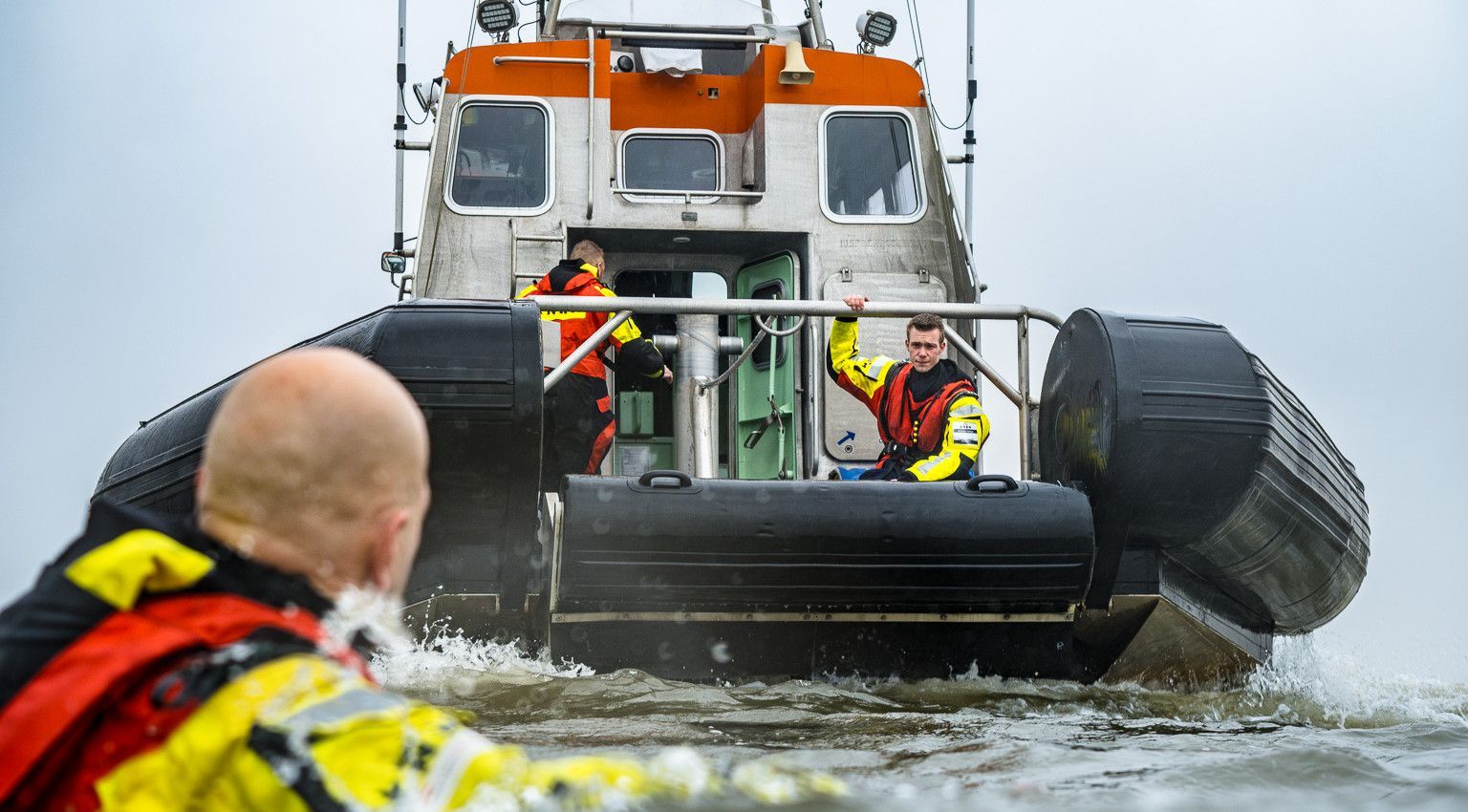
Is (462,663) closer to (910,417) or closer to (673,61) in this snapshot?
(910,417)

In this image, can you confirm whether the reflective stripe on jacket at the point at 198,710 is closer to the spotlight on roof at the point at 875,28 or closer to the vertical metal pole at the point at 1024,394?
the vertical metal pole at the point at 1024,394

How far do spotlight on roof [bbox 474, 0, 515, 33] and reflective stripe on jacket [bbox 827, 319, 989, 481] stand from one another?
2280 millimetres

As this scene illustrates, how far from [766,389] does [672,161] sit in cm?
109

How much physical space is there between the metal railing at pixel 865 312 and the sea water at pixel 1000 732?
82 cm

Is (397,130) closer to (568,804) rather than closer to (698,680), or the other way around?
(698,680)

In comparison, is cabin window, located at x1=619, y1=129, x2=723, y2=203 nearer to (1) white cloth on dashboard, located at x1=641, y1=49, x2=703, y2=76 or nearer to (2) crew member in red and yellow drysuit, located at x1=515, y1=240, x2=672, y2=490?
(1) white cloth on dashboard, located at x1=641, y1=49, x2=703, y2=76

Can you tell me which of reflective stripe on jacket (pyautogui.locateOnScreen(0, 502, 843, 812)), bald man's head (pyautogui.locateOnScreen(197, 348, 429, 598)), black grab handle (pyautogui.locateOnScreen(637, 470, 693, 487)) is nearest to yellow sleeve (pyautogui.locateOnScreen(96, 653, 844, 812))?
reflective stripe on jacket (pyautogui.locateOnScreen(0, 502, 843, 812))

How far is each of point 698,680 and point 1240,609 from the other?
1795 mm

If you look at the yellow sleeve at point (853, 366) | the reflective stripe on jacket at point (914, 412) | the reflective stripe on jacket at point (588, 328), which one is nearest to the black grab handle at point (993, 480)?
the reflective stripe on jacket at point (914, 412)

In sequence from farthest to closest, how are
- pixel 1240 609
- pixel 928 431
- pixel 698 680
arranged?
pixel 928 431 → pixel 1240 609 → pixel 698 680

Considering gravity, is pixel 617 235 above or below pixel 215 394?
above

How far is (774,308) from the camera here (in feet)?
14.0

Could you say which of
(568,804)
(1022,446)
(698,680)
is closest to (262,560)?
(568,804)

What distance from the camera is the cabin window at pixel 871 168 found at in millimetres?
6285
